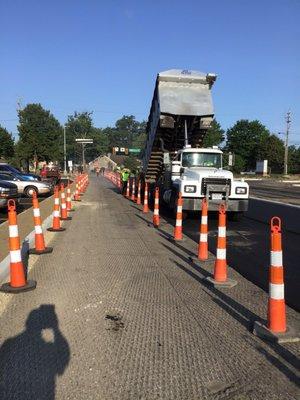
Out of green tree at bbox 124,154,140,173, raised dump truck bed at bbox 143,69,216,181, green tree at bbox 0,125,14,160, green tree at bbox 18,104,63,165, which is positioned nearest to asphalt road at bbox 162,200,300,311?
raised dump truck bed at bbox 143,69,216,181

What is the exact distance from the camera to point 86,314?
5.86 m

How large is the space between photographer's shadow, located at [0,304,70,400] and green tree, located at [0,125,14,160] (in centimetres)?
6556

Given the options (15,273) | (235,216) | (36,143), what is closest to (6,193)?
(235,216)

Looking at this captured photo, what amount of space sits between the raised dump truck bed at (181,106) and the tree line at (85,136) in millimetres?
928

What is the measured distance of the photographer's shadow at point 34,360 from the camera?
13.0 feet

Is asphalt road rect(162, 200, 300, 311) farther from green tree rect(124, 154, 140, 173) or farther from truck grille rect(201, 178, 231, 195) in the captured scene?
green tree rect(124, 154, 140, 173)

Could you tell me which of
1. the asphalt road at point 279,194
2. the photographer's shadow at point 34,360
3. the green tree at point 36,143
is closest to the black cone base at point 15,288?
the photographer's shadow at point 34,360

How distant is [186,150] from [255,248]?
7.21 metres

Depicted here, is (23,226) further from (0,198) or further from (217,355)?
(217,355)

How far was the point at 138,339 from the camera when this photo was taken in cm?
509

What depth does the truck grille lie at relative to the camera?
1512cm

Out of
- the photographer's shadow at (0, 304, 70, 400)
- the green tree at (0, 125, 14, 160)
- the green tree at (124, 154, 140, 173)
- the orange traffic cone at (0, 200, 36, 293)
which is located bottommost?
the photographer's shadow at (0, 304, 70, 400)

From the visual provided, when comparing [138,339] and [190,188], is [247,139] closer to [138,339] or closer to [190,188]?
[190,188]

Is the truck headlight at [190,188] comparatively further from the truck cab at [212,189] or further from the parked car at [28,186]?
the parked car at [28,186]
